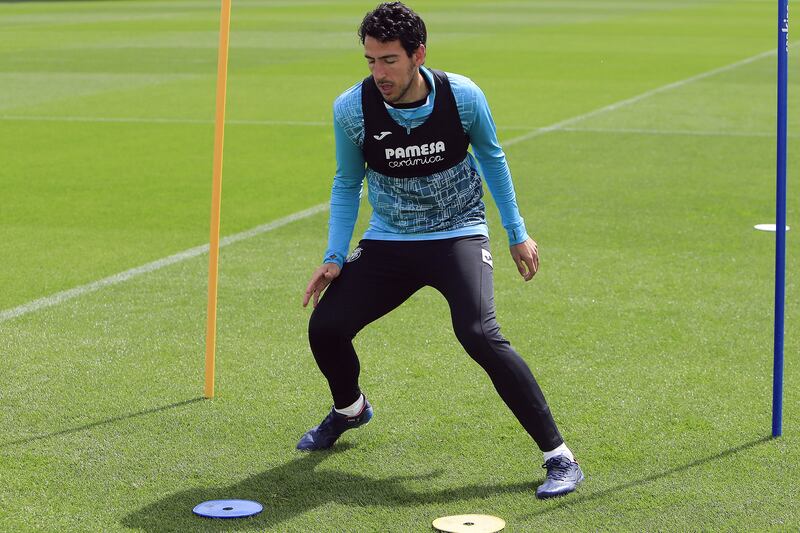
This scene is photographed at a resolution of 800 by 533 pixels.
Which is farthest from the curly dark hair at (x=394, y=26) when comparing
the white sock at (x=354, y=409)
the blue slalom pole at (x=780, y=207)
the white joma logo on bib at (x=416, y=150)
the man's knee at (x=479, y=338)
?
the white sock at (x=354, y=409)

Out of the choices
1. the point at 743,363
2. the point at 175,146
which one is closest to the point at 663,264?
the point at 743,363

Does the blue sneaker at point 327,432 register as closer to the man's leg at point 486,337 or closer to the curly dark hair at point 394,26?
the man's leg at point 486,337

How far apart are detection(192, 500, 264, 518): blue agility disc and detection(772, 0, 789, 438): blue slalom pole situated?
2.31 meters

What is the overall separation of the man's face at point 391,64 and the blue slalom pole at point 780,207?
1492 millimetres

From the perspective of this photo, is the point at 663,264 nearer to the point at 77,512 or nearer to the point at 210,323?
the point at 210,323

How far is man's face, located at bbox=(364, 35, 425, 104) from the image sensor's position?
5531mm

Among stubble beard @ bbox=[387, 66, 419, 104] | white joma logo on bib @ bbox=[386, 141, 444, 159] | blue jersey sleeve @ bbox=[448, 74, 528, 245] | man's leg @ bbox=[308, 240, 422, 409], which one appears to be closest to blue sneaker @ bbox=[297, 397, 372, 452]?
man's leg @ bbox=[308, 240, 422, 409]

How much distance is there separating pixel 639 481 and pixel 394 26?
2066 millimetres

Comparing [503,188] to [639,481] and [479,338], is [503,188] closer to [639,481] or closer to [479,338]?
→ [479,338]

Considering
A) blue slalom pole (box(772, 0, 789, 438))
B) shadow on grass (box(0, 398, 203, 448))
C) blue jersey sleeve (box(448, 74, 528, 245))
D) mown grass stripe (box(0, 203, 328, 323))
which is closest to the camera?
blue jersey sleeve (box(448, 74, 528, 245))

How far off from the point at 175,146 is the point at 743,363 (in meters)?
10.4

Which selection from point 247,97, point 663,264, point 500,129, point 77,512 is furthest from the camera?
point 247,97

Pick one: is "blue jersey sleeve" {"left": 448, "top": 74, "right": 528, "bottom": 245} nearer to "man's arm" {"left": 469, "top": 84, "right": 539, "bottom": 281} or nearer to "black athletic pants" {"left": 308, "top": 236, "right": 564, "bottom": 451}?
"man's arm" {"left": 469, "top": 84, "right": 539, "bottom": 281}

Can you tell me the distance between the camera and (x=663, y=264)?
10.4 metres
